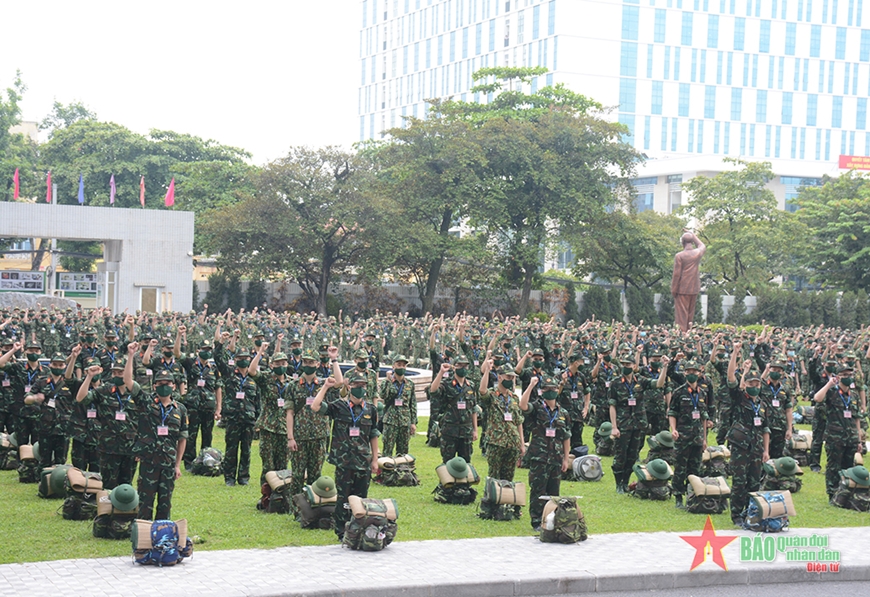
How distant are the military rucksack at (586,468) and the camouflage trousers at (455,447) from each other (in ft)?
5.76

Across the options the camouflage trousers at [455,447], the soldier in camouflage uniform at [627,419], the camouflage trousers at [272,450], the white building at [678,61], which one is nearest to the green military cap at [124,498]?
the camouflage trousers at [272,450]

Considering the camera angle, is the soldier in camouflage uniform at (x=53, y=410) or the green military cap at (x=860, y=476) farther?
the green military cap at (x=860, y=476)

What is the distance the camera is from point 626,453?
46.9 ft

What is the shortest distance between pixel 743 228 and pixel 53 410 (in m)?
51.6

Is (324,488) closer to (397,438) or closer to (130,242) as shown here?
(397,438)

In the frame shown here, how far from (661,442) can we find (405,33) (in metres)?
107

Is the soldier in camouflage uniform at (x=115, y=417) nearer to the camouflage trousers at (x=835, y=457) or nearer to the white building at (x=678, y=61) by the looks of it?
the camouflage trousers at (x=835, y=457)

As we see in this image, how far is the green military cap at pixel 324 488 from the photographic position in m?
11.2

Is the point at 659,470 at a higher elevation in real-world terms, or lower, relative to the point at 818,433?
lower

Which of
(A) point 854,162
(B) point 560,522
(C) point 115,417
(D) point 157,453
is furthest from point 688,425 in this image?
(A) point 854,162

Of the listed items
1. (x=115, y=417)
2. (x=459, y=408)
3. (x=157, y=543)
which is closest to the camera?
(x=157, y=543)

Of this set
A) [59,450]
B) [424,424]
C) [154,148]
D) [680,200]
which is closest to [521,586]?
[59,450]

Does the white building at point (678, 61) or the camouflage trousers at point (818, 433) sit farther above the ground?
the white building at point (678, 61)

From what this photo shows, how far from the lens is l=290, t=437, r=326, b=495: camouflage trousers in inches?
460
